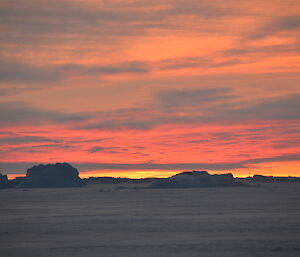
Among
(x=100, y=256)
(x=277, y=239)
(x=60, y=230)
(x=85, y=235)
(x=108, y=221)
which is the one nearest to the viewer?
(x=100, y=256)

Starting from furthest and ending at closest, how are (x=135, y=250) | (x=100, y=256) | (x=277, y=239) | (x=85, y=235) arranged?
(x=85, y=235) < (x=277, y=239) < (x=135, y=250) < (x=100, y=256)

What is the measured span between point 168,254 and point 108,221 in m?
29.3

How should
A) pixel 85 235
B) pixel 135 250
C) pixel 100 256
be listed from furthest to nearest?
pixel 85 235
pixel 135 250
pixel 100 256

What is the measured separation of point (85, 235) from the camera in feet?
175

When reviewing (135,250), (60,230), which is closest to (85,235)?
(60,230)

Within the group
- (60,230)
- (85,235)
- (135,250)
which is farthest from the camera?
(60,230)

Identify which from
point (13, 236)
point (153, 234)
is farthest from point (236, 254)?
point (13, 236)

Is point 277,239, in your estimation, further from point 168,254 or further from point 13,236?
point 13,236

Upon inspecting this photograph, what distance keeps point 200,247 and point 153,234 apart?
9.98 m

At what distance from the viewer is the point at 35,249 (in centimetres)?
4488

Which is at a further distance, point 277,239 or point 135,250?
point 277,239

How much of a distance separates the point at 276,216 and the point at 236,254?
111ft

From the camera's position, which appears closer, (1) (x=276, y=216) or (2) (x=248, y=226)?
(2) (x=248, y=226)

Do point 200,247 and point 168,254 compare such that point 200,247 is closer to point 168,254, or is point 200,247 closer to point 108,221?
point 168,254
